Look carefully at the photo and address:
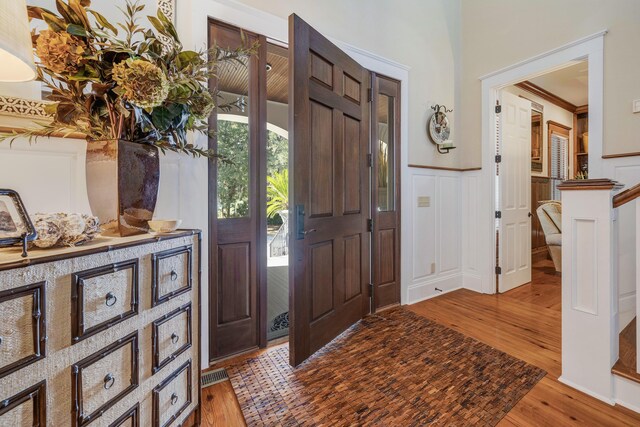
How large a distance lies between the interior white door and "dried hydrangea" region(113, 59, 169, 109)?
3499mm

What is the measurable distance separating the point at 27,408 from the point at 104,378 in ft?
0.68

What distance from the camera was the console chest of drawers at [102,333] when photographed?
0.70m

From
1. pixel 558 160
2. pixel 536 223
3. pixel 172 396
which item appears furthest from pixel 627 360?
pixel 558 160

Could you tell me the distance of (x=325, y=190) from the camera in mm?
2047

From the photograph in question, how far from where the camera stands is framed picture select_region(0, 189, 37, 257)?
0.79m

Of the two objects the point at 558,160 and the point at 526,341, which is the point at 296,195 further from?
the point at 558,160

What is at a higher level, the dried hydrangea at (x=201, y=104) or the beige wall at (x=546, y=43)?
the beige wall at (x=546, y=43)

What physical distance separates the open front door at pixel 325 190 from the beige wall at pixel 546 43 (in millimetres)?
1656

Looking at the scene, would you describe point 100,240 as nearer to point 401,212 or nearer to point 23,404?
point 23,404

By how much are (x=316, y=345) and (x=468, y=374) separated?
97 centimetres

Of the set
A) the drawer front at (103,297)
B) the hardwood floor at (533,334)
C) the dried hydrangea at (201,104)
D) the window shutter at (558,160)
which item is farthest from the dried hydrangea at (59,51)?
the window shutter at (558,160)

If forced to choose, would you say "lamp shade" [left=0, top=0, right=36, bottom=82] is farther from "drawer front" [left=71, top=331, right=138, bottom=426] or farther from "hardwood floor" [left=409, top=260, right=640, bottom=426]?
"hardwood floor" [left=409, top=260, right=640, bottom=426]

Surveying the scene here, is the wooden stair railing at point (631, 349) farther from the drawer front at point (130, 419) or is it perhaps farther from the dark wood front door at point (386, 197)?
the drawer front at point (130, 419)

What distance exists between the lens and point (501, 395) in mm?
1571
